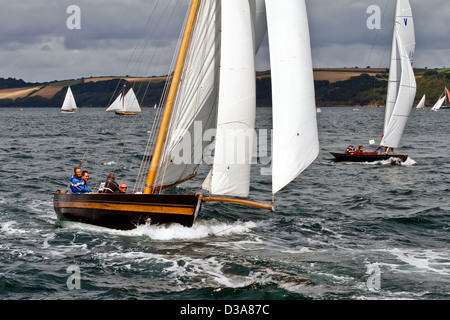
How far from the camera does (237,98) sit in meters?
20.0

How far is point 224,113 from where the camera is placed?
1994 centimetres

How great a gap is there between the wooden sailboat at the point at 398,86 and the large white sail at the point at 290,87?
2889 centimetres

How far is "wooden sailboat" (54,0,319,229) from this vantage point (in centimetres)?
1794

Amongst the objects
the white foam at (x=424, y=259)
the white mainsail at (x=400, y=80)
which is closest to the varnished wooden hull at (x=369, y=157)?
the white mainsail at (x=400, y=80)

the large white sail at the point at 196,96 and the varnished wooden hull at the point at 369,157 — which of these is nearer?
the large white sail at the point at 196,96

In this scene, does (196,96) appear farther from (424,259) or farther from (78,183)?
(424,259)

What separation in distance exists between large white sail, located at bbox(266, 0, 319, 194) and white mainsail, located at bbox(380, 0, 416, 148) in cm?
3104

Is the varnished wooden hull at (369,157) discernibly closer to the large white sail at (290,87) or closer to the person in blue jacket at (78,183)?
the person in blue jacket at (78,183)

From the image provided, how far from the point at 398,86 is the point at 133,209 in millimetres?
33707

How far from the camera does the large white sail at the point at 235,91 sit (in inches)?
784

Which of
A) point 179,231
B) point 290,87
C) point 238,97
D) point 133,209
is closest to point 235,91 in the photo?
point 238,97

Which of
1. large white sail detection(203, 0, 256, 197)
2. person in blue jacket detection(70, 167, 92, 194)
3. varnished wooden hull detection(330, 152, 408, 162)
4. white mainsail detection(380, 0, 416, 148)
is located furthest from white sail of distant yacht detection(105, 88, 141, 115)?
large white sail detection(203, 0, 256, 197)
